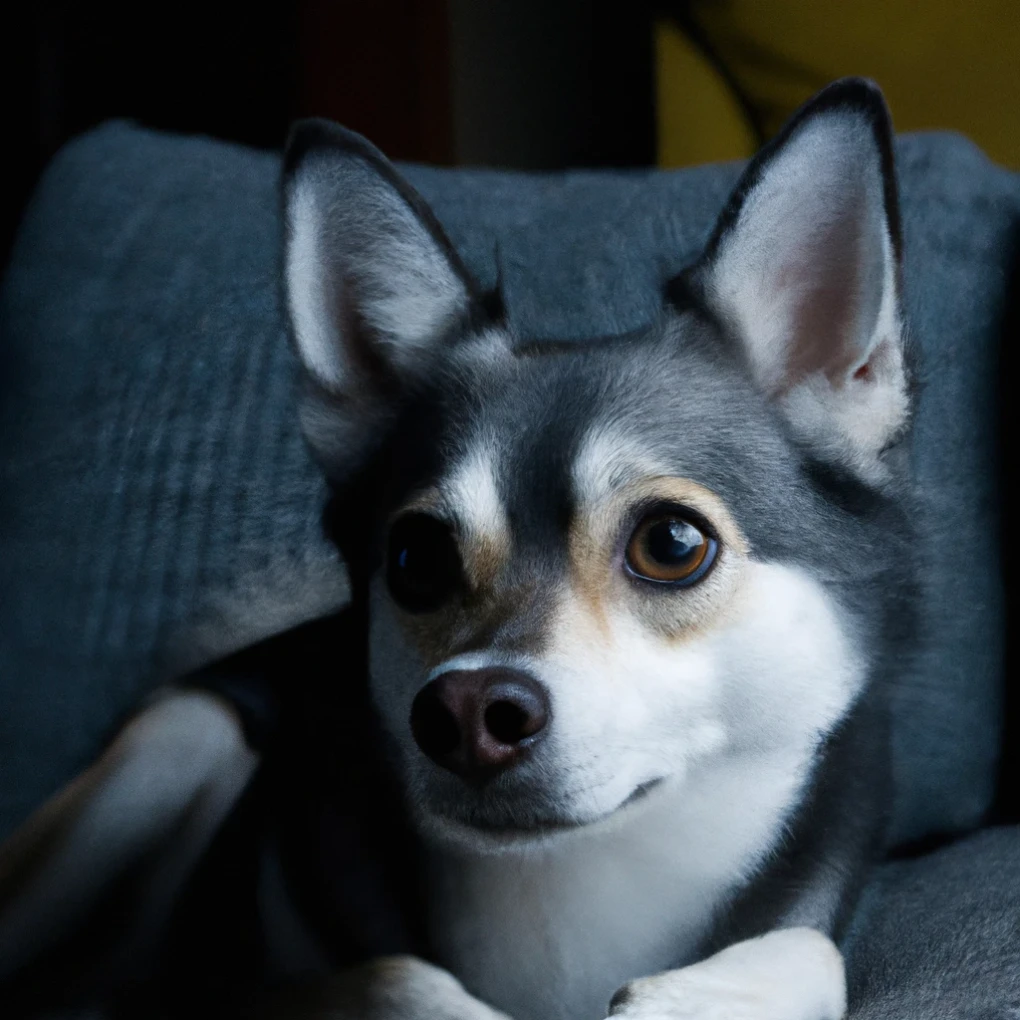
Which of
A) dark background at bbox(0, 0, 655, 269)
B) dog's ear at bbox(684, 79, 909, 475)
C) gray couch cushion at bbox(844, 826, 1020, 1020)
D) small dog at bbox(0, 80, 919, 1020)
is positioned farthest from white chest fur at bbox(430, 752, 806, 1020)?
dark background at bbox(0, 0, 655, 269)

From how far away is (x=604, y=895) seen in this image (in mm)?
698

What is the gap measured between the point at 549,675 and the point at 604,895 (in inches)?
7.7

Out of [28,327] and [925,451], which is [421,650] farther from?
[28,327]

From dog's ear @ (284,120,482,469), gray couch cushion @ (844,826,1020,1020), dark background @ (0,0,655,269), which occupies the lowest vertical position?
gray couch cushion @ (844,826,1020,1020)

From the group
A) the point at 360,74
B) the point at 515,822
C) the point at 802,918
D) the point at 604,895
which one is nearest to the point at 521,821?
the point at 515,822

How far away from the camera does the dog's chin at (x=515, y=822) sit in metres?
0.61

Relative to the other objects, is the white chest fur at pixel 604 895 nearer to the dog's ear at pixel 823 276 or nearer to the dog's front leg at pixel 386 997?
the dog's front leg at pixel 386 997

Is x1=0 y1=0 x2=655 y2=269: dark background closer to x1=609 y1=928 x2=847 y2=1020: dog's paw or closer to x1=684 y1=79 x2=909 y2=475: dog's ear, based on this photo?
x1=684 y1=79 x2=909 y2=475: dog's ear

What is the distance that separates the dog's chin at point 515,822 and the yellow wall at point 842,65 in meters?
0.88

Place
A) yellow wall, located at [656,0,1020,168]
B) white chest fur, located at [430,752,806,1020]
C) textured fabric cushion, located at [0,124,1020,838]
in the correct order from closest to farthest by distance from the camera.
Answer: white chest fur, located at [430,752,806,1020] < textured fabric cushion, located at [0,124,1020,838] < yellow wall, located at [656,0,1020,168]

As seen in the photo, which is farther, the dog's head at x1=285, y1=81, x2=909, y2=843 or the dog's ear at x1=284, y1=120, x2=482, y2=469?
the dog's ear at x1=284, y1=120, x2=482, y2=469

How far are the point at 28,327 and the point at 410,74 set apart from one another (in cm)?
47

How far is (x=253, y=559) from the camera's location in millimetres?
955

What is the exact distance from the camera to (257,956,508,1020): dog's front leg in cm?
65
